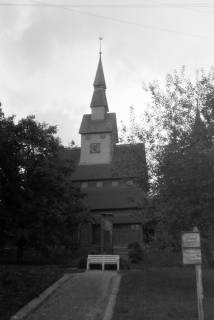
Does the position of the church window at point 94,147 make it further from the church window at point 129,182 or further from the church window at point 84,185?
the church window at point 129,182

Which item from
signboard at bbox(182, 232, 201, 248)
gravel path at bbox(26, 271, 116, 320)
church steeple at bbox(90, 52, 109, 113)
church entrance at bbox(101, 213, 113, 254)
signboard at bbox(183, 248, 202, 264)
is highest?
church steeple at bbox(90, 52, 109, 113)

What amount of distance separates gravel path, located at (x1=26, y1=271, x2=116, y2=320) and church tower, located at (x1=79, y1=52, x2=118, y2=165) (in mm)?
39080

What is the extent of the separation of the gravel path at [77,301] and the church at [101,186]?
1448cm

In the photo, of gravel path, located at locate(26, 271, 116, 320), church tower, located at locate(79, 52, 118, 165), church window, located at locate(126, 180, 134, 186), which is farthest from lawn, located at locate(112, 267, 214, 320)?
church tower, located at locate(79, 52, 118, 165)

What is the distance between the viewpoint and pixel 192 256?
9477 millimetres

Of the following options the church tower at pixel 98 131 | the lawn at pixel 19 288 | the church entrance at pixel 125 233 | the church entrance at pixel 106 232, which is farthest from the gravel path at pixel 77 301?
the church tower at pixel 98 131

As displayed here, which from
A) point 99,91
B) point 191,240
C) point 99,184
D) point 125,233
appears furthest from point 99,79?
point 191,240

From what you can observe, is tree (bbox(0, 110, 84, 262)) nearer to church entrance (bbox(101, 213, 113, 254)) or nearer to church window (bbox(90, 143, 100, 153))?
church entrance (bbox(101, 213, 113, 254))

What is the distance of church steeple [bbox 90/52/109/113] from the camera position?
202ft

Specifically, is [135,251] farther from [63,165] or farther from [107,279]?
[107,279]

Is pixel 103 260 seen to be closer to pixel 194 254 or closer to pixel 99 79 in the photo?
pixel 194 254

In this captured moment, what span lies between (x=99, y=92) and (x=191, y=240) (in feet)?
178

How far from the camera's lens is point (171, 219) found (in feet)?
49.9

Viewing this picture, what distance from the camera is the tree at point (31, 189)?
32228 millimetres
